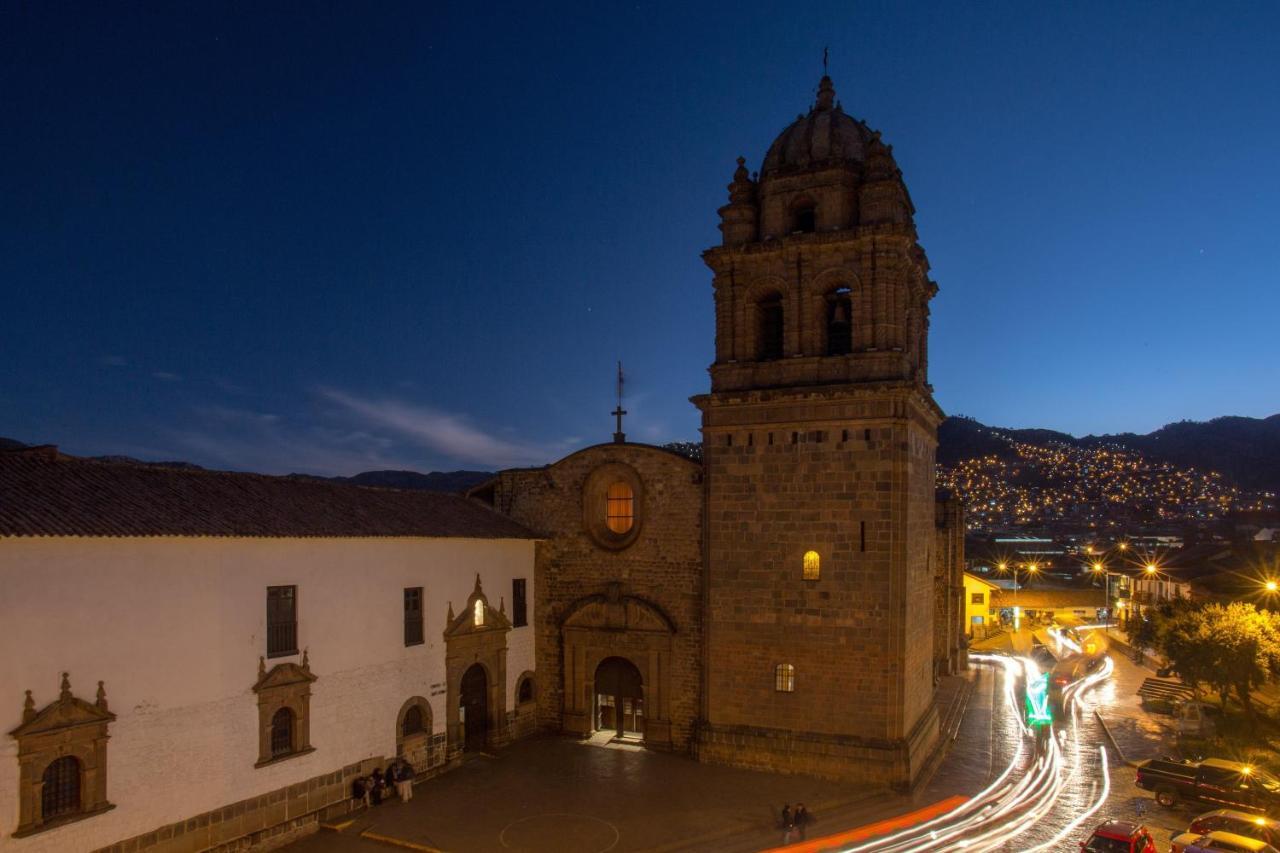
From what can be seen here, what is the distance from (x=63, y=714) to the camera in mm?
14734

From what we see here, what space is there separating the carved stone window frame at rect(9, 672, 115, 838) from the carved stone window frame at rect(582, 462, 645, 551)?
1526cm

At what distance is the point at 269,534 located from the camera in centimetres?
1862

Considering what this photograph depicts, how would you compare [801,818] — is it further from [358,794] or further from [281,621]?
[281,621]

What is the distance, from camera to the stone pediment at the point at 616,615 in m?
26.3

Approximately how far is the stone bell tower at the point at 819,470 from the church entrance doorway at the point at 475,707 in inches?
282

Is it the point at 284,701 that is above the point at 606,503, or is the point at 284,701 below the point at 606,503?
below

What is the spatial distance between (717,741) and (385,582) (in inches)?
432

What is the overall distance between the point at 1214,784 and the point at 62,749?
86.2ft

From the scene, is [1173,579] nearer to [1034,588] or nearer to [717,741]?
[1034,588]

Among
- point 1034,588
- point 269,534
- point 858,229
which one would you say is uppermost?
point 858,229

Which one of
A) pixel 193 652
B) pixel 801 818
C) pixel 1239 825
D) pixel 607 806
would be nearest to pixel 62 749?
pixel 193 652

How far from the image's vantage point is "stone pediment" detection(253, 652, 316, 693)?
18.5 metres

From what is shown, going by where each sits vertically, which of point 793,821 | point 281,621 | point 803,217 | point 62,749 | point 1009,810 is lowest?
point 1009,810

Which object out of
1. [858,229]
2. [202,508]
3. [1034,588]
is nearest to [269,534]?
[202,508]
